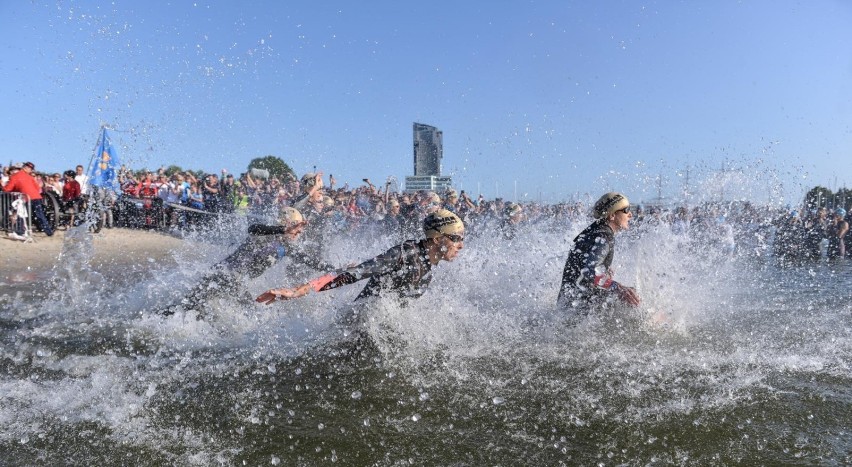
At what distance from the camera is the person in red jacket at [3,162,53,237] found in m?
13.1

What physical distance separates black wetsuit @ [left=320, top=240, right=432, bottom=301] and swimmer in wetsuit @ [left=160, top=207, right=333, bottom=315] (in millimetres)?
1725

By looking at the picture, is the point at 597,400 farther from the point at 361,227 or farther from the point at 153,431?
the point at 361,227

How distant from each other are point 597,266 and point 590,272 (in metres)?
0.09

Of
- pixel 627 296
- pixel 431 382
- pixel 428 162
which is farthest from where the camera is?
pixel 428 162

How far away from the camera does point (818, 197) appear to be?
68.6 feet

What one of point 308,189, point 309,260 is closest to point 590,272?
point 309,260

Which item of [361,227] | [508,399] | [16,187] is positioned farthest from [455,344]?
[16,187]

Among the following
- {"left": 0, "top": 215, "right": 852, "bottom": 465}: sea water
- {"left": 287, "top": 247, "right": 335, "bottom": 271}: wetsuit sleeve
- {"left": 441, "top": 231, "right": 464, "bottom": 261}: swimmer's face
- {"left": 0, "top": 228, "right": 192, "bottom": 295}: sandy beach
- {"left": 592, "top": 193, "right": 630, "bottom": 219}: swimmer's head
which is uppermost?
{"left": 592, "top": 193, "right": 630, "bottom": 219}: swimmer's head

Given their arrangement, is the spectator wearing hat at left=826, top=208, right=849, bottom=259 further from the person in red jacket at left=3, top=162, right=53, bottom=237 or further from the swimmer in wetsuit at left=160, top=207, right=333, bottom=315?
the person in red jacket at left=3, top=162, right=53, bottom=237

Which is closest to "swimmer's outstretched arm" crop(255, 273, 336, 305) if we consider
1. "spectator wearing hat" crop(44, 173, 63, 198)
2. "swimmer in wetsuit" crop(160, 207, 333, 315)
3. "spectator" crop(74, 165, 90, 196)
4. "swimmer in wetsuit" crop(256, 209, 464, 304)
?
"swimmer in wetsuit" crop(256, 209, 464, 304)

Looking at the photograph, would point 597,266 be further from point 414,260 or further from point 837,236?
point 837,236

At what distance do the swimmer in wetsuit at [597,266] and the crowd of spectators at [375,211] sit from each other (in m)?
8.52

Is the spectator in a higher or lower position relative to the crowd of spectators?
higher

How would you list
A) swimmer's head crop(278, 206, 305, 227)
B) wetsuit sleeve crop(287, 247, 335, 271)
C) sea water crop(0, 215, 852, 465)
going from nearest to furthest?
sea water crop(0, 215, 852, 465)
wetsuit sleeve crop(287, 247, 335, 271)
swimmer's head crop(278, 206, 305, 227)
